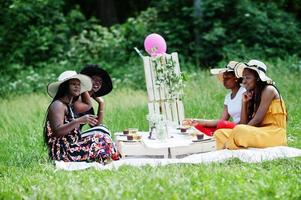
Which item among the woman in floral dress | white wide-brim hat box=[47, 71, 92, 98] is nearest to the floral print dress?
the woman in floral dress

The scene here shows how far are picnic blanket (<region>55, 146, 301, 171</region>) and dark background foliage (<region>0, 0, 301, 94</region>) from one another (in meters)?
9.02

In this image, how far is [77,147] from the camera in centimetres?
881

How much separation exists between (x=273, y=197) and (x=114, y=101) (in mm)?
8001

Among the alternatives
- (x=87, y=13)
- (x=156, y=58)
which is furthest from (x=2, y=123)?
(x=87, y=13)

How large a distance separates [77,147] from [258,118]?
2241mm

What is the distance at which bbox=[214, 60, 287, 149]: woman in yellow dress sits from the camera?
8.96 metres

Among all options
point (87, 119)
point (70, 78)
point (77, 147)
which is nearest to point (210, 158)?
point (87, 119)

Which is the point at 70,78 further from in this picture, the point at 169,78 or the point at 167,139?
the point at 169,78

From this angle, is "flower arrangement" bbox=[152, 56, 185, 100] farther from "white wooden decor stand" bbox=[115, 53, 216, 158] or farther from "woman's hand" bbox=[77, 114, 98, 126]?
"woman's hand" bbox=[77, 114, 98, 126]

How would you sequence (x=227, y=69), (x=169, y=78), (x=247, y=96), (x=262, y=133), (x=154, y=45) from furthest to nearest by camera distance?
(x=154, y=45) → (x=169, y=78) → (x=227, y=69) → (x=247, y=96) → (x=262, y=133)

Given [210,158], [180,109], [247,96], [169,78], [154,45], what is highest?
[154,45]

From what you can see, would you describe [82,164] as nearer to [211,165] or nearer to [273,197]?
[211,165]

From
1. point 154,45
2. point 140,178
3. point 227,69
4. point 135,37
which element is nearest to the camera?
A: point 140,178

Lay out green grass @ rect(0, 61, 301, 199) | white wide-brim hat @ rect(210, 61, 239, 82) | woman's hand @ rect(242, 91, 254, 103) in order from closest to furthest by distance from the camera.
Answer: green grass @ rect(0, 61, 301, 199) → woman's hand @ rect(242, 91, 254, 103) → white wide-brim hat @ rect(210, 61, 239, 82)
